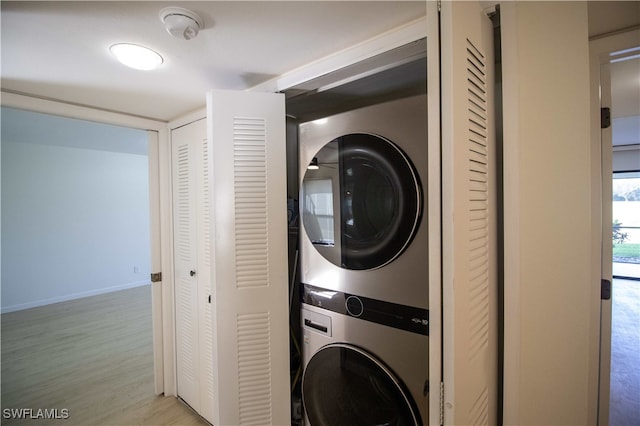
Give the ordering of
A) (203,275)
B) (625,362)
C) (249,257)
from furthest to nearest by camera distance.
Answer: (625,362) < (203,275) < (249,257)

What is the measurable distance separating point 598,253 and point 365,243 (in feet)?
2.76

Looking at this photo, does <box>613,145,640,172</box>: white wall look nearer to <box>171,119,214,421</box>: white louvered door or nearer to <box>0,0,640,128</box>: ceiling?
<box>0,0,640,128</box>: ceiling

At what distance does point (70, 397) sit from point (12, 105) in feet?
6.71

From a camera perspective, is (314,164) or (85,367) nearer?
(314,164)

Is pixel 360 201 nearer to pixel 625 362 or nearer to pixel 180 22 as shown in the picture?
pixel 180 22

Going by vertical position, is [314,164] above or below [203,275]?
above

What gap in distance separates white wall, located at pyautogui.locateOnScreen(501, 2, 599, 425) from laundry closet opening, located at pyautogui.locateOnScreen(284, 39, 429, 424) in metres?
0.26

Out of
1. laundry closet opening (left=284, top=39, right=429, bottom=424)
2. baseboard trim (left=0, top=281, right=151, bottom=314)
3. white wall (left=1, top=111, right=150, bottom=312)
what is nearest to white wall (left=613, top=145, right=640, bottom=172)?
laundry closet opening (left=284, top=39, right=429, bottom=424)

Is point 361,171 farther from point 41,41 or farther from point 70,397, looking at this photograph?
point 70,397

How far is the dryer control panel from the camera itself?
91cm

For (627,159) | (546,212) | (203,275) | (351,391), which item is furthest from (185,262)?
(627,159)

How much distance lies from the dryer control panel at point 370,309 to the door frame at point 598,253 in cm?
62

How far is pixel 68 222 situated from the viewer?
4086 millimetres

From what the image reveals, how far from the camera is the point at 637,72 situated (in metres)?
1.31
